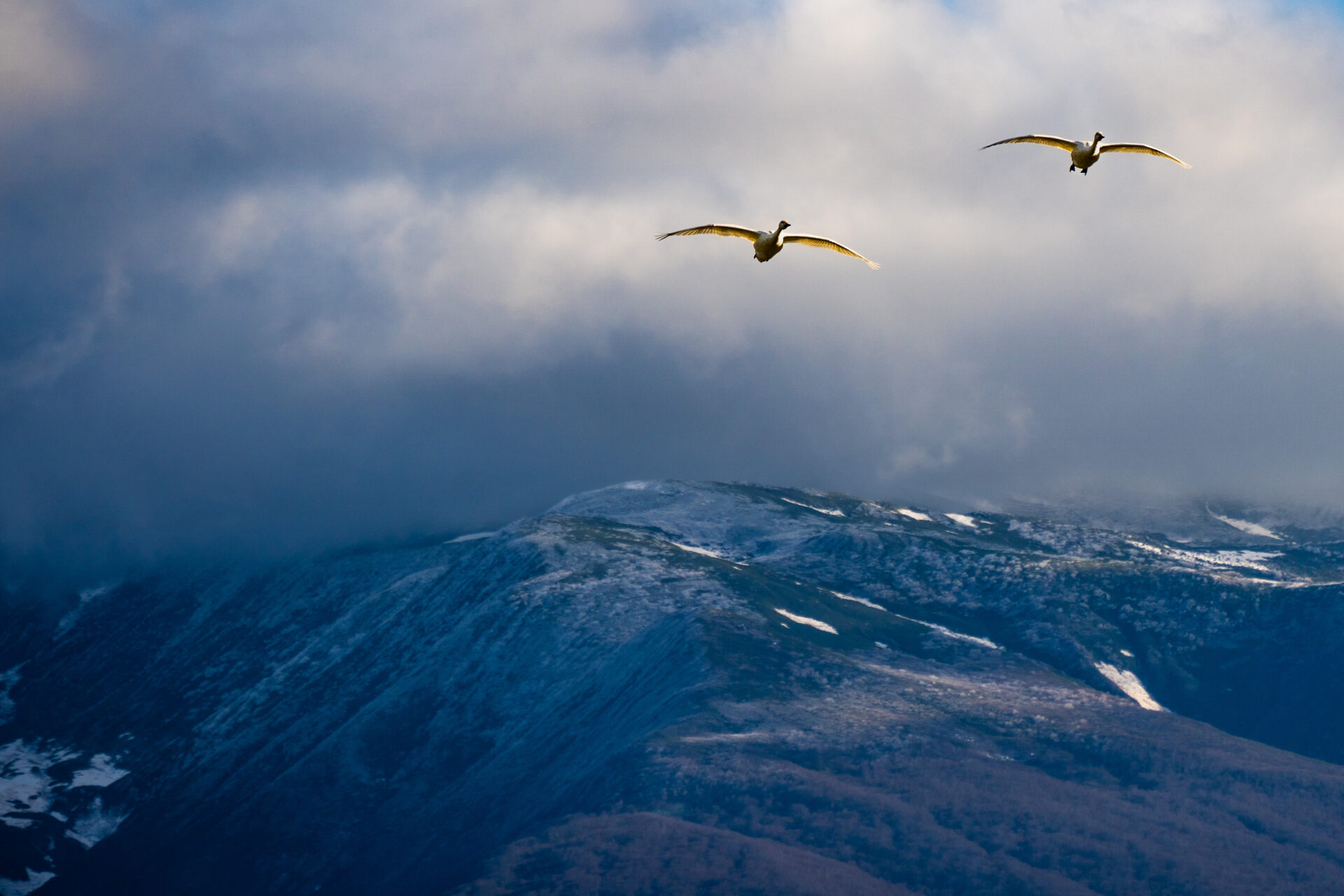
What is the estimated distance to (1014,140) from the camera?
75.9 m

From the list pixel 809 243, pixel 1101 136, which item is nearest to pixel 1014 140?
pixel 1101 136

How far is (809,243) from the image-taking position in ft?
236

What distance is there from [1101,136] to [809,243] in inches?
689

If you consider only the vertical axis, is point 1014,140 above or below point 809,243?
above

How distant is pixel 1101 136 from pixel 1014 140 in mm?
4529

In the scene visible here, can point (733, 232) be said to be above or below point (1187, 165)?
below

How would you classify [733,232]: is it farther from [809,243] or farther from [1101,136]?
[1101,136]

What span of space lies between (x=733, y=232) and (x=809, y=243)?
5.08 meters

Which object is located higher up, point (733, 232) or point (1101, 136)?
point (1101, 136)

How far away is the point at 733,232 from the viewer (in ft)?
247

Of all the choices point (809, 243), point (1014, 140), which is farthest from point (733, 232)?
point (1014, 140)

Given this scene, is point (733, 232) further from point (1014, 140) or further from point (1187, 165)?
point (1187, 165)

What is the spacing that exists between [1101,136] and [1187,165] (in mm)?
4722

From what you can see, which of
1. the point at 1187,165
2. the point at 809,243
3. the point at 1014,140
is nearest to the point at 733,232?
the point at 809,243
